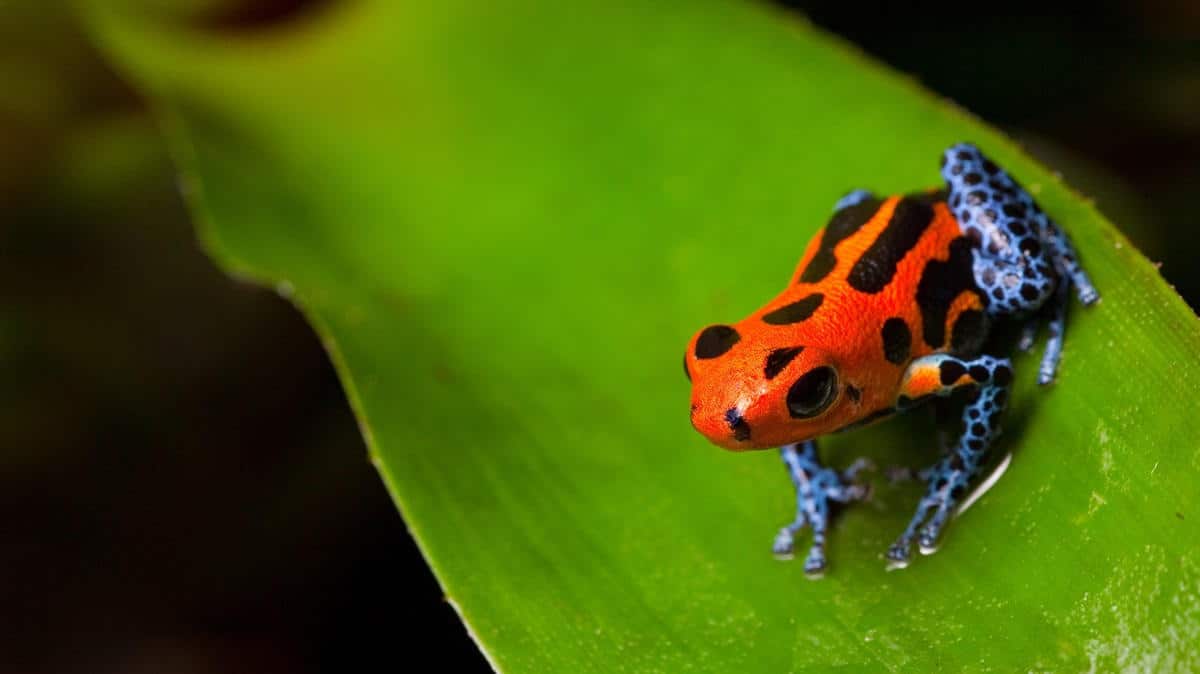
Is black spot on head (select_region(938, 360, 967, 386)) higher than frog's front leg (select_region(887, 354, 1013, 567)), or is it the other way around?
black spot on head (select_region(938, 360, 967, 386))

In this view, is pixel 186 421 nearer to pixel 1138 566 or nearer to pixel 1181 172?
pixel 1138 566

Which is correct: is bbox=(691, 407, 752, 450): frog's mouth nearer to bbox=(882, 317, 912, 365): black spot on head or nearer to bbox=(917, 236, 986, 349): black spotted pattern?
bbox=(882, 317, 912, 365): black spot on head

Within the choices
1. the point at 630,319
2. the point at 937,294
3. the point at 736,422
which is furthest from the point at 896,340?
the point at 630,319

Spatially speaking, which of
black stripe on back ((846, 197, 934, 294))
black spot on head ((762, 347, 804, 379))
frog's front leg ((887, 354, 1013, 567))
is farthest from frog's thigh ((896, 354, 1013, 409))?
black spot on head ((762, 347, 804, 379))

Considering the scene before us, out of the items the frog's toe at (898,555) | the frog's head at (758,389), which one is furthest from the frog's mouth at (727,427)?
the frog's toe at (898,555)

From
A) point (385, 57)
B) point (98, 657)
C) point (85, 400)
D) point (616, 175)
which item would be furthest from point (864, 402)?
point (85, 400)

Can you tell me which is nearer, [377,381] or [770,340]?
[770,340]
